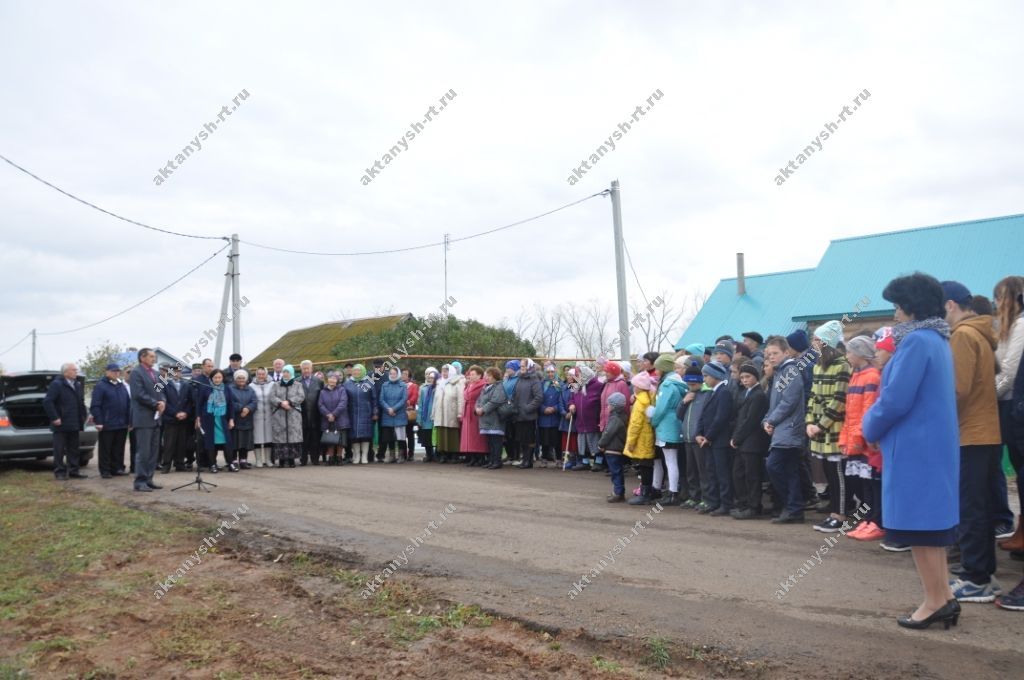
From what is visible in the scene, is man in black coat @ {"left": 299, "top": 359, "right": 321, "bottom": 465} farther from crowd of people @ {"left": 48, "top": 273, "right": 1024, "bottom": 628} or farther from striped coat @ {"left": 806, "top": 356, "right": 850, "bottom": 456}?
striped coat @ {"left": 806, "top": 356, "right": 850, "bottom": 456}

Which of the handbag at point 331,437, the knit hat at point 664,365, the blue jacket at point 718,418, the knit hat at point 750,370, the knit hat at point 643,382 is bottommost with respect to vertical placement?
the handbag at point 331,437

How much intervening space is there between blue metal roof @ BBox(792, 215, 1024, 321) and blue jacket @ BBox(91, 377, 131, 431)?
22.0 m

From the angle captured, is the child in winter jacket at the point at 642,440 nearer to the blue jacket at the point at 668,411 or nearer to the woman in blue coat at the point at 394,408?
the blue jacket at the point at 668,411

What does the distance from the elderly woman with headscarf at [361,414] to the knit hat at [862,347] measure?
35.3 ft

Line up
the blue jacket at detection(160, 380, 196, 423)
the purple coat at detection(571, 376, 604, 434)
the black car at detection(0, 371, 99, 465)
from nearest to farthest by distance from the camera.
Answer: the purple coat at detection(571, 376, 604, 434) → the blue jacket at detection(160, 380, 196, 423) → the black car at detection(0, 371, 99, 465)

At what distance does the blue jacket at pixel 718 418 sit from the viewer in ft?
30.4

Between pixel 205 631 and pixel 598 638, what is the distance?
2.66m

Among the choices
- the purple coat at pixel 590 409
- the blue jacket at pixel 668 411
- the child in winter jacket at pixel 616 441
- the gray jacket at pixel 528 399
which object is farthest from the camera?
the gray jacket at pixel 528 399

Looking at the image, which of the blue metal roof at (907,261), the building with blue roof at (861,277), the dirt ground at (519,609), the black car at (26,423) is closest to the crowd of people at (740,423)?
the dirt ground at (519,609)

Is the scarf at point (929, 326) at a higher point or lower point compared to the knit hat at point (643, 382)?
higher

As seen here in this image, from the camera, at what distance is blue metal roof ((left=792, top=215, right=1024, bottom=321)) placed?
2586 cm

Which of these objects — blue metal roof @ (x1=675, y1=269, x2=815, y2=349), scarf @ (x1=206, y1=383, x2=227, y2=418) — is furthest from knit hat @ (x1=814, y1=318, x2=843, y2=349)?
blue metal roof @ (x1=675, y1=269, x2=815, y2=349)

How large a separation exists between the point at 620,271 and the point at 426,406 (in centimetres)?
623

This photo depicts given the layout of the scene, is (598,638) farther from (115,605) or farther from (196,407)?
(196,407)
